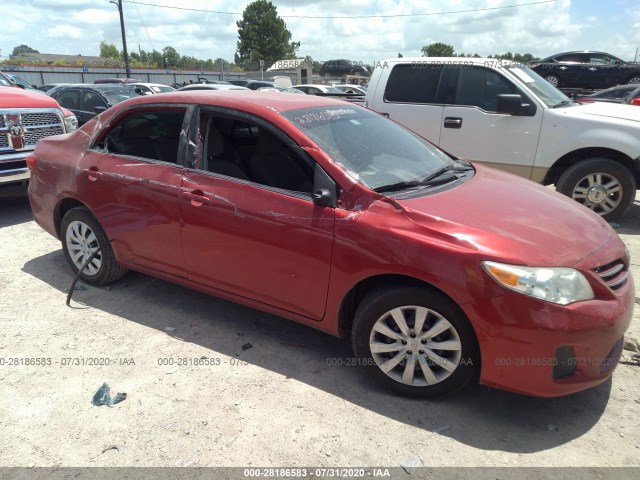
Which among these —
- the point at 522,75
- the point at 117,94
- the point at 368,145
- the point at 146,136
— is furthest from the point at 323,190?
the point at 117,94

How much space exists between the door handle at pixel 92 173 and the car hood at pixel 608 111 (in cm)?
535

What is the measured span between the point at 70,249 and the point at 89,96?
810 cm

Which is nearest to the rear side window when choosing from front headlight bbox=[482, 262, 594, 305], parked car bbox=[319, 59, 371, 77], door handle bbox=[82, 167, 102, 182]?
door handle bbox=[82, 167, 102, 182]

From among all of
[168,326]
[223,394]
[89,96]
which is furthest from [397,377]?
[89,96]

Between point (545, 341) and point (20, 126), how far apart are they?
21.5ft

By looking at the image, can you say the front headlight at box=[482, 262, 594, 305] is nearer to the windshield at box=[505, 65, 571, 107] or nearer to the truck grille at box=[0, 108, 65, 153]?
the windshield at box=[505, 65, 571, 107]

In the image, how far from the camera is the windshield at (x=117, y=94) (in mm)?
11097

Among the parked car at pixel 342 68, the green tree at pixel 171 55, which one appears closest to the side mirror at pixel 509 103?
the parked car at pixel 342 68

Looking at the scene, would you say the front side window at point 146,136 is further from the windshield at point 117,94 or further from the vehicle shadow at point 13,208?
the windshield at point 117,94

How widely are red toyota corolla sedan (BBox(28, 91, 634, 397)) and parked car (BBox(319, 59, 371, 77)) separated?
137 ft

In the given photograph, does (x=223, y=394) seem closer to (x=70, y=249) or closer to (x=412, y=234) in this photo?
(x=412, y=234)

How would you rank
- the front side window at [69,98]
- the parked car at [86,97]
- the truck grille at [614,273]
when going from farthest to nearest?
the front side window at [69,98]
the parked car at [86,97]
the truck grille at [614,273]

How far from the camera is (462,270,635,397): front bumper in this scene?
2.41m

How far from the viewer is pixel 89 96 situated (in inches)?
439
